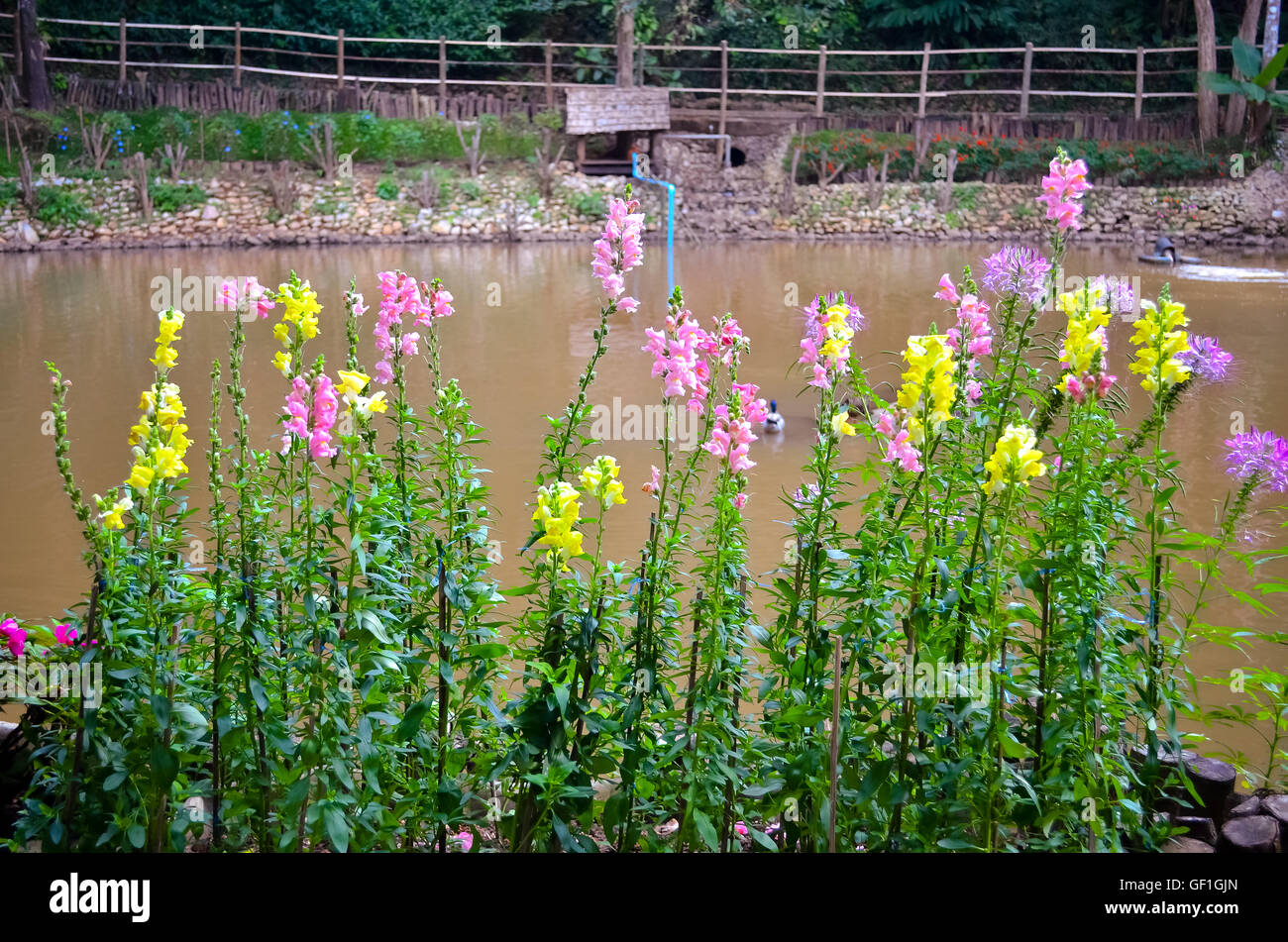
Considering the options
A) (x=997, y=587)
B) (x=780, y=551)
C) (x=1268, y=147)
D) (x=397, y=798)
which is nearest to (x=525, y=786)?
(x=397, y=798)

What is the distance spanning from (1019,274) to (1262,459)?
2.17 feet

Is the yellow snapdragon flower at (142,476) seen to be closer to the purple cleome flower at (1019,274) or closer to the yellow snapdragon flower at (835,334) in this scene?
the yellow snapdragon flower at (835,334)

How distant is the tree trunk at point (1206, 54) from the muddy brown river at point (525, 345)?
382 centimetres

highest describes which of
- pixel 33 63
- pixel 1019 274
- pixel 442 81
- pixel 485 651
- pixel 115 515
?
pixel 442 81

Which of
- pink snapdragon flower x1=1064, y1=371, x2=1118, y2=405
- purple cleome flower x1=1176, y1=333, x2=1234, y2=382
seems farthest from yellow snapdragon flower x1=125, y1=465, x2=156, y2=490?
purple cleome flower x1=1176, y1=333, x2=1234, y2=382

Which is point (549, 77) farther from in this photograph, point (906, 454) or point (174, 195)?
point (906, 454)

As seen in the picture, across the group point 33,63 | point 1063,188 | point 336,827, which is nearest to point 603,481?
point 336,827

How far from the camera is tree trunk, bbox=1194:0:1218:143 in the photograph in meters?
20.3

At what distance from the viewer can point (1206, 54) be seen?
2064 centimetres

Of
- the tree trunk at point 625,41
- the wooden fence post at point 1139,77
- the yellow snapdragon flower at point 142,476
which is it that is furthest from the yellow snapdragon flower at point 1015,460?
the wooden fence post at point 1139,77

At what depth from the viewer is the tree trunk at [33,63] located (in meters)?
18.0

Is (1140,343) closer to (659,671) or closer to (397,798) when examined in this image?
(659,671)

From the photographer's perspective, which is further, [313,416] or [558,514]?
[313,416]

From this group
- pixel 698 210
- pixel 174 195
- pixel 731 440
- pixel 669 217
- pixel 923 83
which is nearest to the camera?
pixel 731 440
